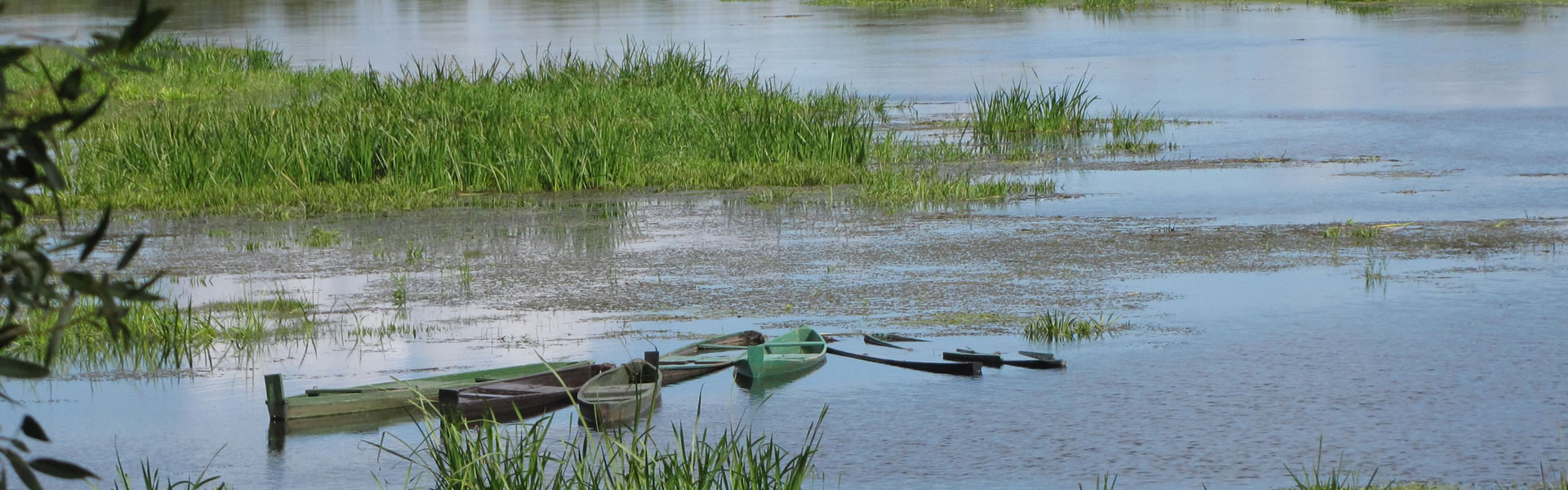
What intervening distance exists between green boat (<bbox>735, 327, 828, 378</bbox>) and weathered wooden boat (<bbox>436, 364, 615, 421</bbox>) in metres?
0.67

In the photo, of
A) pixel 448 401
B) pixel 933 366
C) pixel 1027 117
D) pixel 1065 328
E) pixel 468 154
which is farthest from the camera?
pixel 1027 117

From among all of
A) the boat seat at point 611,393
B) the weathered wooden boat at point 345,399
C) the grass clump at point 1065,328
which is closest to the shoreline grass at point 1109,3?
the grass clump at point 1065,328

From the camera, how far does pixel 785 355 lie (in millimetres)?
8289

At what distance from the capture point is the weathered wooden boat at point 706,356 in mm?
8094

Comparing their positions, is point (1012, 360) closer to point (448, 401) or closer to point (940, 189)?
point (448, 401)

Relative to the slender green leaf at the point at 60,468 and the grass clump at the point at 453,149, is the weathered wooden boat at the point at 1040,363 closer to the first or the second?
the slender green leaf at the point at 60,468

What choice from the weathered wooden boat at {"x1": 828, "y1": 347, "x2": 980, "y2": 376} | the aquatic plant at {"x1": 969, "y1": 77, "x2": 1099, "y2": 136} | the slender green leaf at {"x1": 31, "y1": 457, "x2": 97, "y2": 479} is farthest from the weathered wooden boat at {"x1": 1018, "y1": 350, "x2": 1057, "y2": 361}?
the aquatic plant at {"x1": 969, "y1": 77, "x2": 1099, "y2": 136}

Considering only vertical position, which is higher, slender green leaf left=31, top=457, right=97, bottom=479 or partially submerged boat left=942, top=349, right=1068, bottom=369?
slender green leaf left=31, top=457, right=97, bottom=479

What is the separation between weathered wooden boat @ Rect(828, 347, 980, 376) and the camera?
8.08m

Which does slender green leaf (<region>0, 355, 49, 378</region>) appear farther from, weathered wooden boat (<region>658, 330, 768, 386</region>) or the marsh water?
weathered wooden boat (<region>658, 330, 768, 386</region>)

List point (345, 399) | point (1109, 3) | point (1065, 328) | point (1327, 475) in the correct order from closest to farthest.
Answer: point (1327, 475), point (345, 399), point (1065, 328), point (1109, 3)

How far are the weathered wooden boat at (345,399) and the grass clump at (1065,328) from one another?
9.00ft

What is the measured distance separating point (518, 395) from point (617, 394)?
→ 486 millimetres

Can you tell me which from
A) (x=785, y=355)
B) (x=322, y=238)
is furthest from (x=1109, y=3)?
(x=785, y=355)
